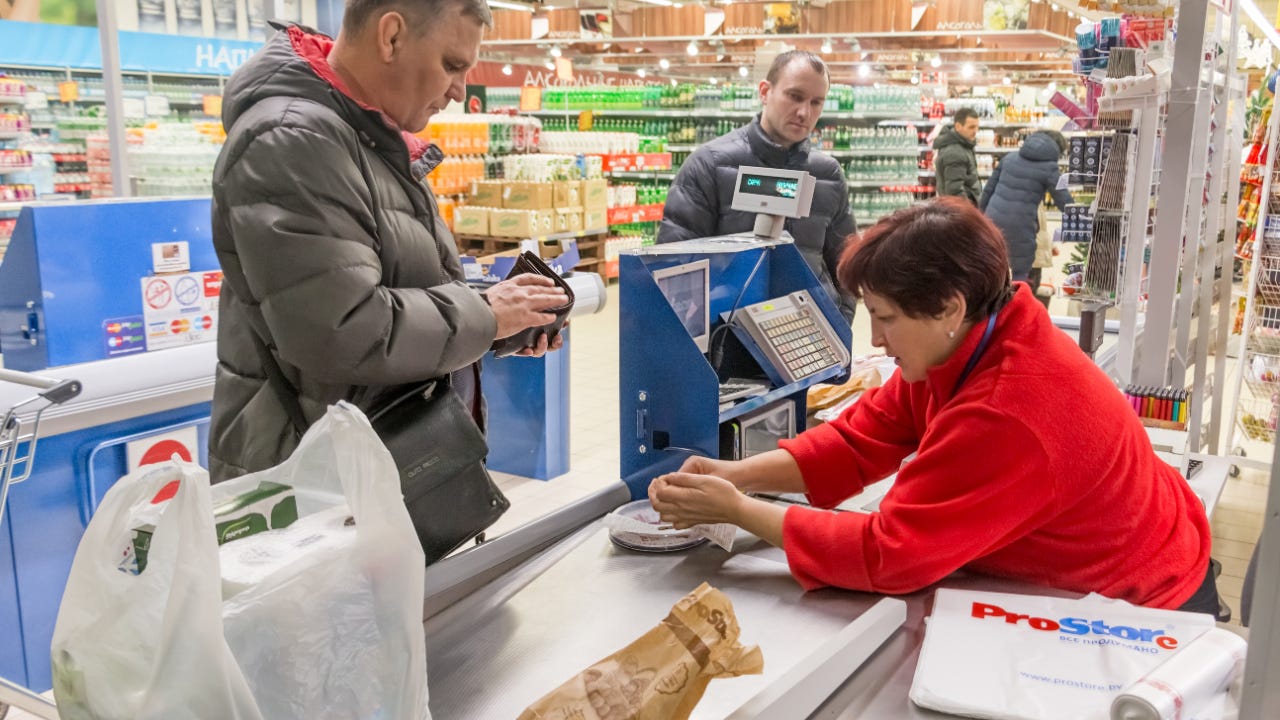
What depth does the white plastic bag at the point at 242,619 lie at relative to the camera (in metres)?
0.93

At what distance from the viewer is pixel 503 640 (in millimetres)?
1575

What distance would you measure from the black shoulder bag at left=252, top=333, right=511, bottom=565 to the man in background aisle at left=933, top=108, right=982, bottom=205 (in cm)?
769

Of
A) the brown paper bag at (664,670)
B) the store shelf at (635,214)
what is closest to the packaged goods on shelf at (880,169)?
the store shelf at (635,214)

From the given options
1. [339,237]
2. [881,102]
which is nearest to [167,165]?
[339,237]

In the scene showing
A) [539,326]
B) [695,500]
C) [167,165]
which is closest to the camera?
[695,500]

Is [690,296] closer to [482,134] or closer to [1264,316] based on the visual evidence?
[1264,316]

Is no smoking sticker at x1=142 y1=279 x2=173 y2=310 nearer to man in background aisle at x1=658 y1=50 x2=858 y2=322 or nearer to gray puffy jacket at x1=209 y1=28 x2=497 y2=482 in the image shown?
man in background aisle at x1=658 y1=50 x2=858 y2=322

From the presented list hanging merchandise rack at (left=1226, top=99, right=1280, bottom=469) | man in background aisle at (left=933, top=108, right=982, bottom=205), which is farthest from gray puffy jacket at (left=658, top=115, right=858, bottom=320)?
man in background aisle at (left=933, top=108, right=982, bottom=205)

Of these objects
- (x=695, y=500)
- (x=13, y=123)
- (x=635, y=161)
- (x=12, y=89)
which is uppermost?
(x=12, y=89)

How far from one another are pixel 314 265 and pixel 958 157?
316 inches

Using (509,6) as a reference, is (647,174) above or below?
below

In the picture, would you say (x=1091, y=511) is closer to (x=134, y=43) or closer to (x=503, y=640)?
(x=503, y=640)

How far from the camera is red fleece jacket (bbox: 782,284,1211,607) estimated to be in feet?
5.37

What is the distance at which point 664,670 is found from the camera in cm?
113
